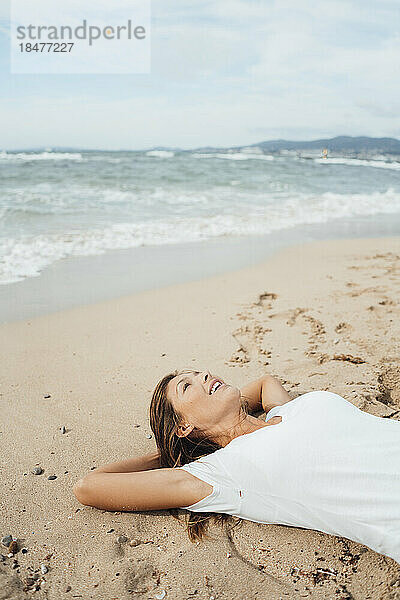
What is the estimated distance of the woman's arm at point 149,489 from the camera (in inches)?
89.5

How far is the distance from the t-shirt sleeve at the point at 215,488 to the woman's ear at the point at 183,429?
0.47 ft

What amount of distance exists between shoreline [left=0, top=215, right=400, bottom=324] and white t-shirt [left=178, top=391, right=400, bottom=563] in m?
2.97

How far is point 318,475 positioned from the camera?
7.03 ft

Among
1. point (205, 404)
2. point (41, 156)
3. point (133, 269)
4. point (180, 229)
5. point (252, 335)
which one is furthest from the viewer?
point (41, 156)

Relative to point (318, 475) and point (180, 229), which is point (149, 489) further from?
point (180, 229)

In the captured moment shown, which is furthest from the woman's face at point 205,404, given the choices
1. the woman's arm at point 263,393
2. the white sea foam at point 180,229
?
the white sea foam at point 180,229

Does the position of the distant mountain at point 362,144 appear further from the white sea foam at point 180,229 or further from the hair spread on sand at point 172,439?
the hair spread on sand at point 172,439

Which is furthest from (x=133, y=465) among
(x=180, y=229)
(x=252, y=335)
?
(x=180, y=229)

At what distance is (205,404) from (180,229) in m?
6.38

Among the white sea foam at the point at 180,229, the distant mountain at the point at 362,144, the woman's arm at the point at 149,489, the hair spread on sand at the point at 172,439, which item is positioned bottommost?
the woman's arm at the point at 149,489

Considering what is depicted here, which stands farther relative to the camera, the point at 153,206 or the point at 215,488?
the point at 153,206

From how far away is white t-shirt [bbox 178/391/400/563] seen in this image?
205 centimetres

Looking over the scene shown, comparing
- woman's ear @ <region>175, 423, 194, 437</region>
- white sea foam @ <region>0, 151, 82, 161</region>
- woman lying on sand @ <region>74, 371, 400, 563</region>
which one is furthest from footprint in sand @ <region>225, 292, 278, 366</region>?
white sea foam @ <region>0, 151, 82, 161</region>

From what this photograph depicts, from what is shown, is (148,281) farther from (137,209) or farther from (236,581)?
(137,209)
